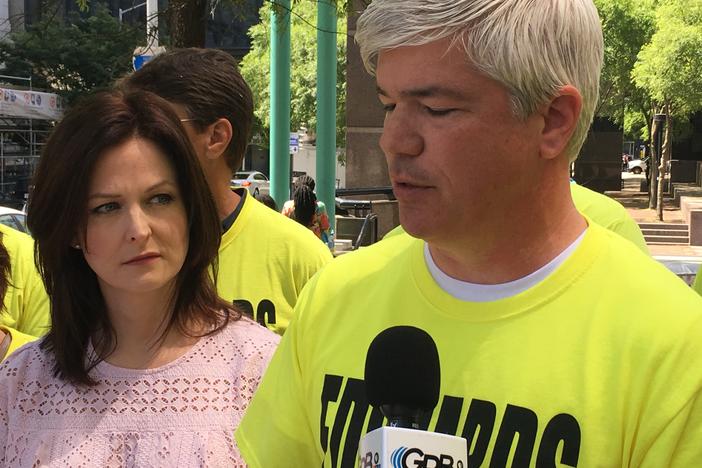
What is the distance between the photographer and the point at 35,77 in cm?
3469

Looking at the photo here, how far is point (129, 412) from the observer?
2373mm

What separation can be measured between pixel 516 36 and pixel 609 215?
1.49 metres

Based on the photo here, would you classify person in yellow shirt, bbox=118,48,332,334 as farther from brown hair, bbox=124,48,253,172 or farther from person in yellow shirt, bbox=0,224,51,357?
person in yellow shirt, bbox=0,224,51,357

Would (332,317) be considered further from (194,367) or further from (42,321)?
(42,321)

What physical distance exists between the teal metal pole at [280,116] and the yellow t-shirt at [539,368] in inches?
367

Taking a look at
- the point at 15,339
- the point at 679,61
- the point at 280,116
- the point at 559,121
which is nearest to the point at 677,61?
the point at 679,61

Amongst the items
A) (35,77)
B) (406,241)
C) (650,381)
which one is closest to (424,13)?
(406,241)

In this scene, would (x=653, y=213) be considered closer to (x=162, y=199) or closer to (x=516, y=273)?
(x=162, y=199)

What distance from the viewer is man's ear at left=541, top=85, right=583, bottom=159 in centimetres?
163

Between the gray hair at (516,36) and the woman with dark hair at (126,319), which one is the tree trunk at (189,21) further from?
the gray hair at (516,36)

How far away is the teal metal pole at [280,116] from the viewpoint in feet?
37.6

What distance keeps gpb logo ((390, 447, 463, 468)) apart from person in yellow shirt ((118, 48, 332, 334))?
1.99 metres

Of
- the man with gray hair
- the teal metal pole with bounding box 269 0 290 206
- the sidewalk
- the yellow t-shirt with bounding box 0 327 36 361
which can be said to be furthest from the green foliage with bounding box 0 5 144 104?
the man with gray hair

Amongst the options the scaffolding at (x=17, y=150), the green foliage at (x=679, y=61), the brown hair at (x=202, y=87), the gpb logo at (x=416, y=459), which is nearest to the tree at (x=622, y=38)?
the green foliage at (x=679, y=61)
